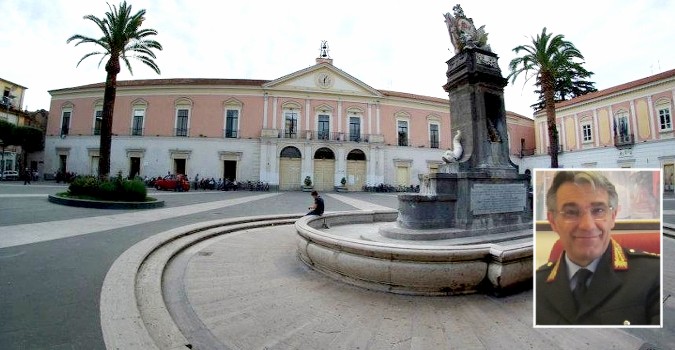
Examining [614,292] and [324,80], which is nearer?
[614,292]

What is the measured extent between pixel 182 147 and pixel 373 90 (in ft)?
70.3

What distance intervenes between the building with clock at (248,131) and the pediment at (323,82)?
0.11 m

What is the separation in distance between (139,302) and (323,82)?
31.3 meters

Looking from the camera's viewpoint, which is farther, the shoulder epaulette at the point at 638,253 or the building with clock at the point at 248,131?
the building with clock at the point at 248,131

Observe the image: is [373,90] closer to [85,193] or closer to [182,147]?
[182,147]

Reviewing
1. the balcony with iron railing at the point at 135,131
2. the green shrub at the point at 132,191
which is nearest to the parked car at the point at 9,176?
the balcony with iron railing at the point at 135,131

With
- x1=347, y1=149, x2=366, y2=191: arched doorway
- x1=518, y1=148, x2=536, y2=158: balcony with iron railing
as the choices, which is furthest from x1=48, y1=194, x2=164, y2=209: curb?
x1=518, y1=148, x2=536, y2=158: balcony with iron railing

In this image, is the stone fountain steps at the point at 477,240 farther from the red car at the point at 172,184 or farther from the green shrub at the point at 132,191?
the red car at the point at 172,184

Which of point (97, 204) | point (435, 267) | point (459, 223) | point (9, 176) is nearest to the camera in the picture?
point (435, 267)

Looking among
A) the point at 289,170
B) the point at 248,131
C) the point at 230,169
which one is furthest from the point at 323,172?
the point at 230,169

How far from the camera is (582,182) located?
130 centimetres

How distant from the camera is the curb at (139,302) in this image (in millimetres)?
2326

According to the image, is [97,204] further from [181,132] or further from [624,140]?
[624,140]

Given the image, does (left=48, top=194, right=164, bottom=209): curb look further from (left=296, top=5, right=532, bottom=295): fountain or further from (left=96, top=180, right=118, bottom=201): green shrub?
(left=296, top=5, right=532, bottom=295): fountain
